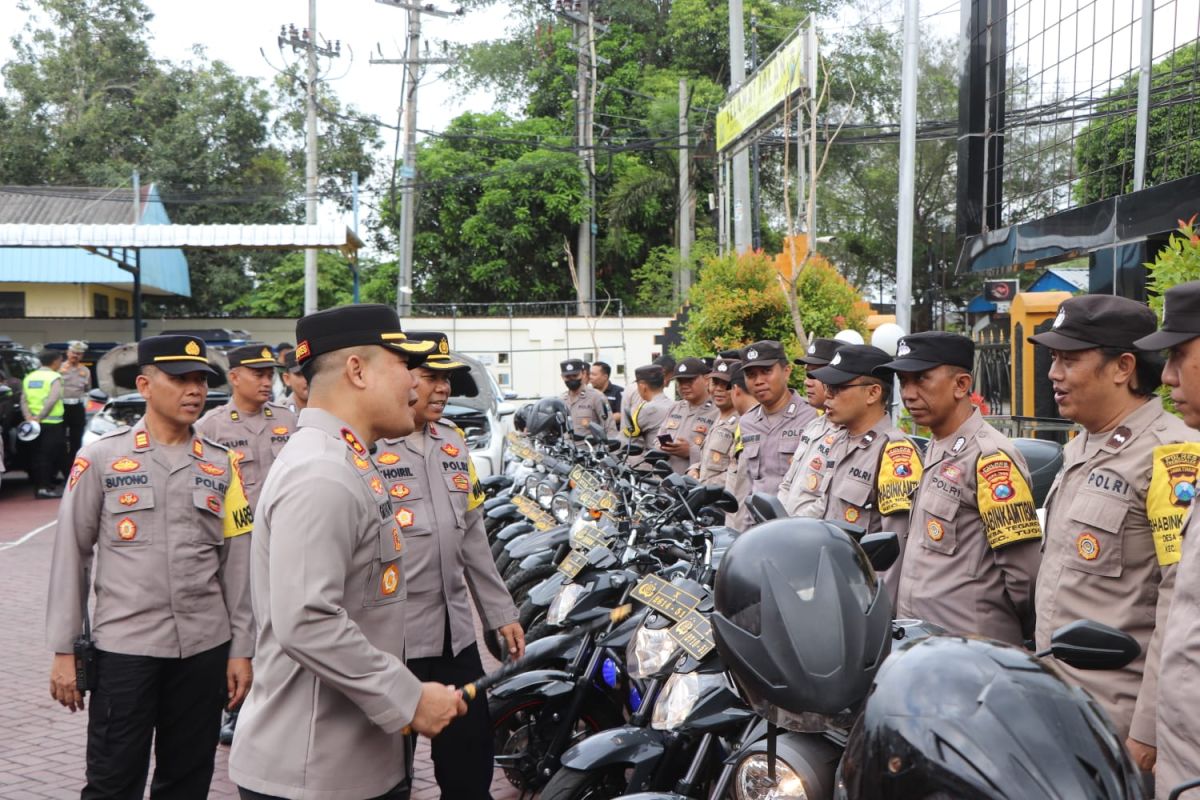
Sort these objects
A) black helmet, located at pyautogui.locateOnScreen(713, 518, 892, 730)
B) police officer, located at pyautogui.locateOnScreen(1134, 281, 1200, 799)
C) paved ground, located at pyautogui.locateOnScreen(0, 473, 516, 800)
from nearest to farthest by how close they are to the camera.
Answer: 1. black helmet, located at pyautogui.locateOnScreen(713, 518, 892, 730)
2. police officer, located at pyautogui.locateOnScreen(1134, 281, 1200, 799)
3. paved ground, located at pyautogui.locateOnScreen(0, 473, 516, 800)

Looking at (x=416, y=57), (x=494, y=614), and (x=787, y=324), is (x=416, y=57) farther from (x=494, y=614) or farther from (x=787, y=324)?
(x=494, y=614)

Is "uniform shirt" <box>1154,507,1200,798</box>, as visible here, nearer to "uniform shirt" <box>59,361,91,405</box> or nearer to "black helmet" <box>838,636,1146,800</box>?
"black helmet" <box>838,636,1146,800</box>

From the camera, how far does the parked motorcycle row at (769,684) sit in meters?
1.53

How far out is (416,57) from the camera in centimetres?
2944

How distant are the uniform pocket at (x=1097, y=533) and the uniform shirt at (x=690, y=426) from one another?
259 inches

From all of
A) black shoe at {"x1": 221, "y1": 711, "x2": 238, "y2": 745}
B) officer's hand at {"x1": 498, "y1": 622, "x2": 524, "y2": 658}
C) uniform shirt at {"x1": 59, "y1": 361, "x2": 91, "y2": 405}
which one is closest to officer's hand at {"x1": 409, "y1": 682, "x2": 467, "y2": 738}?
officer's hand at {"x1": 498, "y1": 622, "x2": 524, "y2": 658}

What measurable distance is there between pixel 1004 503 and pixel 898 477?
743 mm

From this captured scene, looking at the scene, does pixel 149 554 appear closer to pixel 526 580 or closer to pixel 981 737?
pixel 526 580

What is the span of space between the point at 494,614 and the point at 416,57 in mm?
27082

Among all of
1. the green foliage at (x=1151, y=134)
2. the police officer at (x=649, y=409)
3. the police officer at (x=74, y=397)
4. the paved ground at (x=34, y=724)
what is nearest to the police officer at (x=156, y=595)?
the paved ground at (x=34, y=724)

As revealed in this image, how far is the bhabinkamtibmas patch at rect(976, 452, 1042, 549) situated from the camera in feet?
A: 12.7

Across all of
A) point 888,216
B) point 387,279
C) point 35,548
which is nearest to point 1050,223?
point 35,548

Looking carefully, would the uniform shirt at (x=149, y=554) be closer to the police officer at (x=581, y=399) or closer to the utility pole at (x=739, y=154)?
the police officer at (x=581, y=399)

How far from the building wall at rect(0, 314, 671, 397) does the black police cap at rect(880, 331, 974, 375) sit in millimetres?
24770
